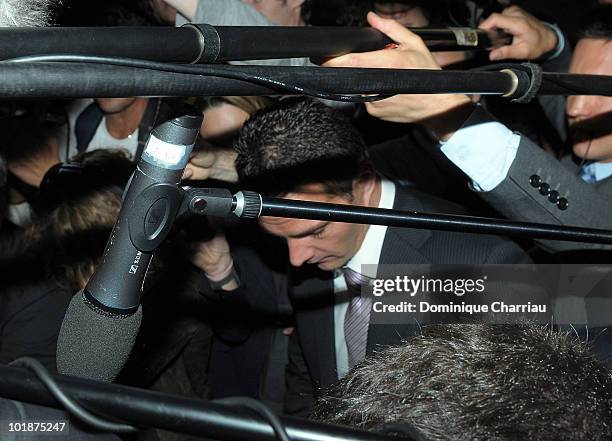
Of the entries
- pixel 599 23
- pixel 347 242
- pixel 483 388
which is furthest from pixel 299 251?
pixel 483 388

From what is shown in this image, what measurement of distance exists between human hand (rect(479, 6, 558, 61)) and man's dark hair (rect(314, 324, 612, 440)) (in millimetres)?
989

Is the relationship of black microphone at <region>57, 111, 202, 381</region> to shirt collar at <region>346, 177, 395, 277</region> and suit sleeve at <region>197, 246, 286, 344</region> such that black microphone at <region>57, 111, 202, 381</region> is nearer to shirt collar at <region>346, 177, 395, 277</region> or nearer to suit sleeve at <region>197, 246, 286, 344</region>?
shirt collar at <region>346, 177, 395, 277</region>

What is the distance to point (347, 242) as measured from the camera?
1.94m

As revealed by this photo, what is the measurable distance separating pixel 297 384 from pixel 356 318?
46cm

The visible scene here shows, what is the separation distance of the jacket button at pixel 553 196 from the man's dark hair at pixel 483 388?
0.69 meters

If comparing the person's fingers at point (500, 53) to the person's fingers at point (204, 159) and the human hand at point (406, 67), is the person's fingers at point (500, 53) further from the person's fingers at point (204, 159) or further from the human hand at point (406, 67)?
the person's fingers at point (204, 159)

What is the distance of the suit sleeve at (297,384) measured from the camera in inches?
90.5

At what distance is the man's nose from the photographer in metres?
1.94

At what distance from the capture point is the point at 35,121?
2.83 metres

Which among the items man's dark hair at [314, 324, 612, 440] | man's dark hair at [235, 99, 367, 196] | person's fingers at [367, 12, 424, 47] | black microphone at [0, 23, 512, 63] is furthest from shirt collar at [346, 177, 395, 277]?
black microphone at [0, 23, 512, 63]

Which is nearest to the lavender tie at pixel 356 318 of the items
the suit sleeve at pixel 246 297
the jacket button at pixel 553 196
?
the suit sleeve at pixel 246 297

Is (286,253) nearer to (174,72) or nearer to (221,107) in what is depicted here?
(221,107)

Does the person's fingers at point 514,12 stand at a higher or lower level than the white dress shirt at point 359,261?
higher

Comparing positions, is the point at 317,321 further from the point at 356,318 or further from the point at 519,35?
the point at 519,35
